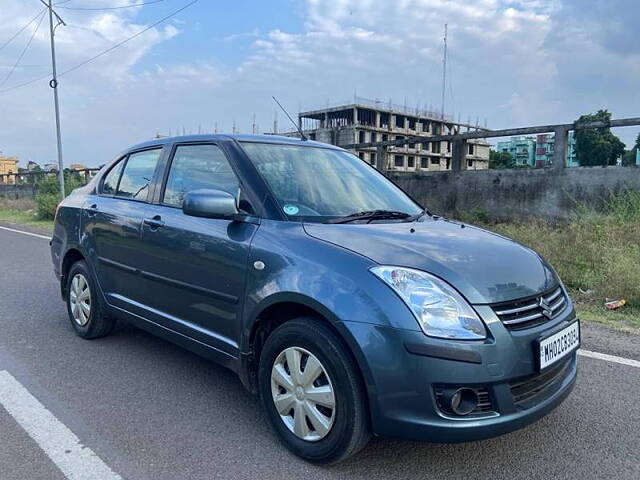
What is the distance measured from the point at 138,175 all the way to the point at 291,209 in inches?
71.5

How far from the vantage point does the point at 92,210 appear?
4.56m

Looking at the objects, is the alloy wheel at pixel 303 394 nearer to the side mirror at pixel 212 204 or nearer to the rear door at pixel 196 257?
the rear door at pixel 196 257

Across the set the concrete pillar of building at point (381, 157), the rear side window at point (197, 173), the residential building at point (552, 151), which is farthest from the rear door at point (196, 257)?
the concrete pillar of building at point (381, 157)

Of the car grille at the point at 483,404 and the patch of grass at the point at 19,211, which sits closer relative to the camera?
the car grille at the point at 483,404

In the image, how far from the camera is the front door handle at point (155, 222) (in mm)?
3668

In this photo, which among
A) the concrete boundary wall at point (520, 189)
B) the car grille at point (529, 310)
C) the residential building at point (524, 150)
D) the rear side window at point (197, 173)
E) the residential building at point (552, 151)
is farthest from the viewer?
the residential building at point (524, 150)

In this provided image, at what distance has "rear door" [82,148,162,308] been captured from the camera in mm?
3979

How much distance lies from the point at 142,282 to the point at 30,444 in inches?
51.0

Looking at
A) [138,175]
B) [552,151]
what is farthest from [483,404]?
[552,151]

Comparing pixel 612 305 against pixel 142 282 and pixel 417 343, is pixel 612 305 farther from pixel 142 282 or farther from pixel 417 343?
pixel 142 282

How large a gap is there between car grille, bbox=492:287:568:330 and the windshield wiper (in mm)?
1036

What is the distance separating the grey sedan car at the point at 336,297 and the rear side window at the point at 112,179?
62cm

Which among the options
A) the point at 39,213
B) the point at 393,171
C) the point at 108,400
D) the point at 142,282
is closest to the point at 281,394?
the point at 108,400

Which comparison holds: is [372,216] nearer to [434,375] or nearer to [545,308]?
[545,308]
